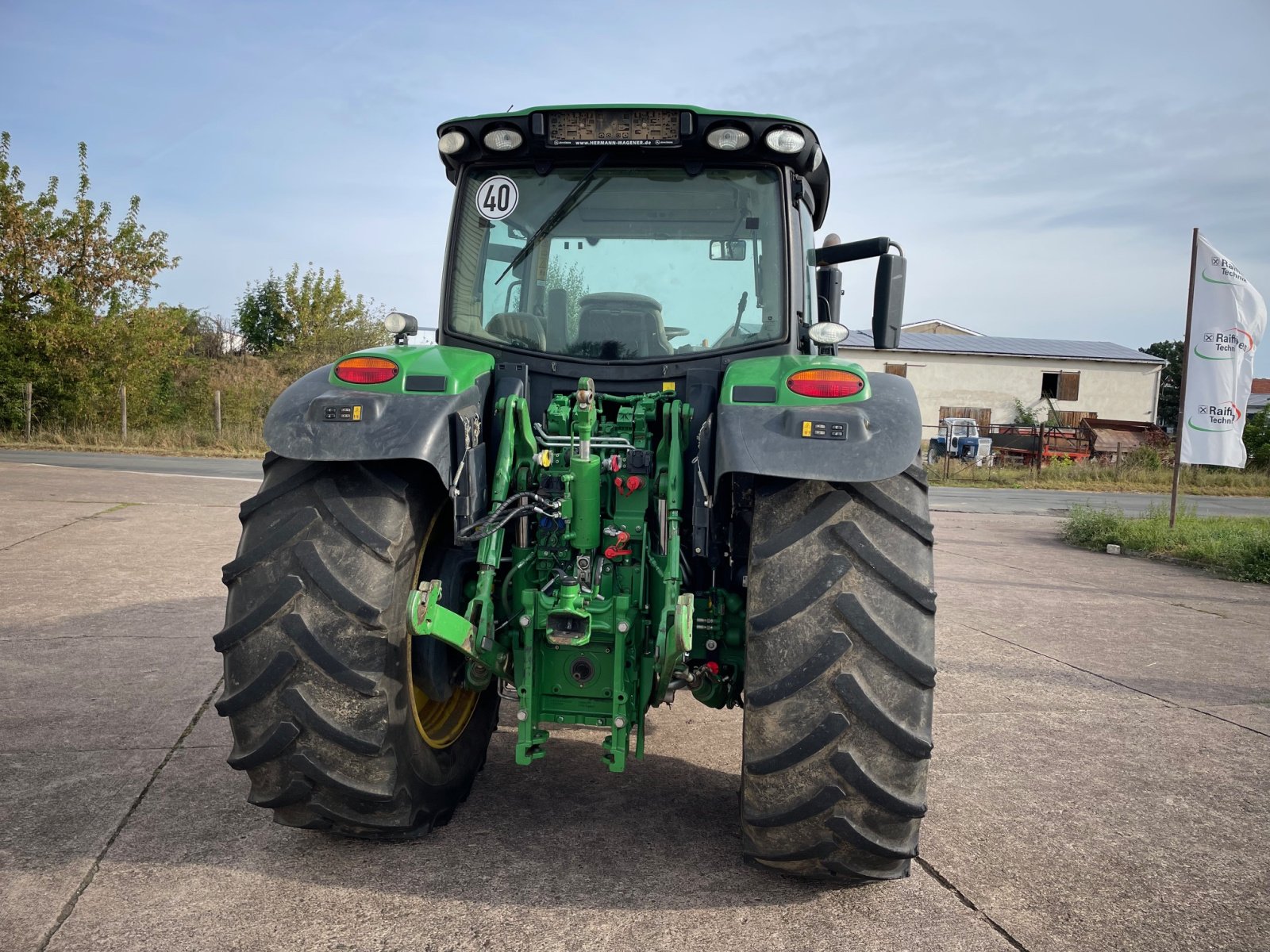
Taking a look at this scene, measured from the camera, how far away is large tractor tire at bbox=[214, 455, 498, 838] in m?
2.78

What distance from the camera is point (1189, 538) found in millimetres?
11023

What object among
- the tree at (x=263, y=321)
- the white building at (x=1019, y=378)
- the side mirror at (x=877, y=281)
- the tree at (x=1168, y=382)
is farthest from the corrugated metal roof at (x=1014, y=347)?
the side mirror at (x=877, y=281)

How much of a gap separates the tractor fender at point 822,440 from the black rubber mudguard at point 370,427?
0.85 m

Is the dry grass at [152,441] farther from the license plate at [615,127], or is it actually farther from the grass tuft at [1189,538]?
the license plate at [615,127]

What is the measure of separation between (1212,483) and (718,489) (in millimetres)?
25511

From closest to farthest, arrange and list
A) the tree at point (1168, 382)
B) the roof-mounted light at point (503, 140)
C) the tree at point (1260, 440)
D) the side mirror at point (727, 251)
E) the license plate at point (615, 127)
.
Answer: the license plate at point (615, 127)
the roof-mounted light at point (503, 140)
the side mirror at point (727, 251)
the tree at point (1260, 440)
the tree at point (1168, 382)

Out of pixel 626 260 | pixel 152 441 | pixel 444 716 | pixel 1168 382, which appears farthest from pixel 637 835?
pixel 1168 382

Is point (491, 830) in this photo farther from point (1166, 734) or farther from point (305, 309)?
point (305, 309)

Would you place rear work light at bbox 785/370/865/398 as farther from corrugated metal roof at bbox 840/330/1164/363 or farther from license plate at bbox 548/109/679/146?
corrugated metal roof at bbox 840/330/1164/363

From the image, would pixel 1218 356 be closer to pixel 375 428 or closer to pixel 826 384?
pixel 826 384

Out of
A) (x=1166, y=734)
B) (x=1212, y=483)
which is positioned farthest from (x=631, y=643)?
(x=1212, y=483)

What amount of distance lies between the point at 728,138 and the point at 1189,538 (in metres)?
9.86

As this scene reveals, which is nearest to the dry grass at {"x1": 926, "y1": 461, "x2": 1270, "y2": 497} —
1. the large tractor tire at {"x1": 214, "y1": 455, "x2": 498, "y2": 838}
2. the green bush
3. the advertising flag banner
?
Result: the green bush

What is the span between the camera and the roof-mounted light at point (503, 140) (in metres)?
3.56
